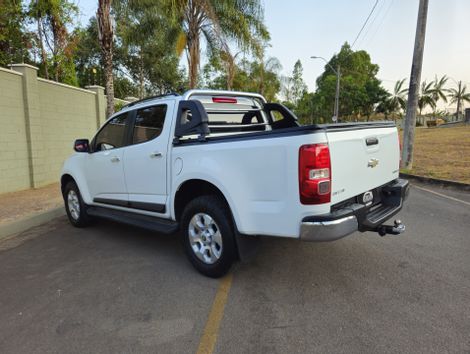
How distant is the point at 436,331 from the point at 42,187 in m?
9.71

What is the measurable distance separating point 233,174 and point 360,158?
4.00ft

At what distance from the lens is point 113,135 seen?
518 cm

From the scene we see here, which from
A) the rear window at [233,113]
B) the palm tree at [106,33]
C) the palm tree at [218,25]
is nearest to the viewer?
the rear window at [233,113]

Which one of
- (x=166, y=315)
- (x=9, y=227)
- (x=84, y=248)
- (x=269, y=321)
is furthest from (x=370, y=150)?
(x=9, y=227)

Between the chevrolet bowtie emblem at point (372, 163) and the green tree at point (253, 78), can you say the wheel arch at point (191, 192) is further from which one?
the green tree at point (253, 78)

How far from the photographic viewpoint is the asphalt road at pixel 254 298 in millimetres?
2701

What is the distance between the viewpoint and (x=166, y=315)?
3090mm

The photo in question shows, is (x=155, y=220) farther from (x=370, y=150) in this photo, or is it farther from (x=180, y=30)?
(x=180, y=30)

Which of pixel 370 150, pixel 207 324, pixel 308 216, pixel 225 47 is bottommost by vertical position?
pixel 207 324

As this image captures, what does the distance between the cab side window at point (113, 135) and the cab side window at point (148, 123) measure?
299mm

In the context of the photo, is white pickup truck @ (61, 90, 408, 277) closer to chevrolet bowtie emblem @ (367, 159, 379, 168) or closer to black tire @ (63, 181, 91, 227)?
chevrolet bowtie emblem @ (367, 159, 379, 168)

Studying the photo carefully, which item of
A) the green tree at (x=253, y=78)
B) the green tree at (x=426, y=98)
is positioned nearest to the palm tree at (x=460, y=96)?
the green tree at (x=426, y=98)

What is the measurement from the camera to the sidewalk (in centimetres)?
602

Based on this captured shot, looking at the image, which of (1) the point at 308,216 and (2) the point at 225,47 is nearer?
(1) the point at 308,216
